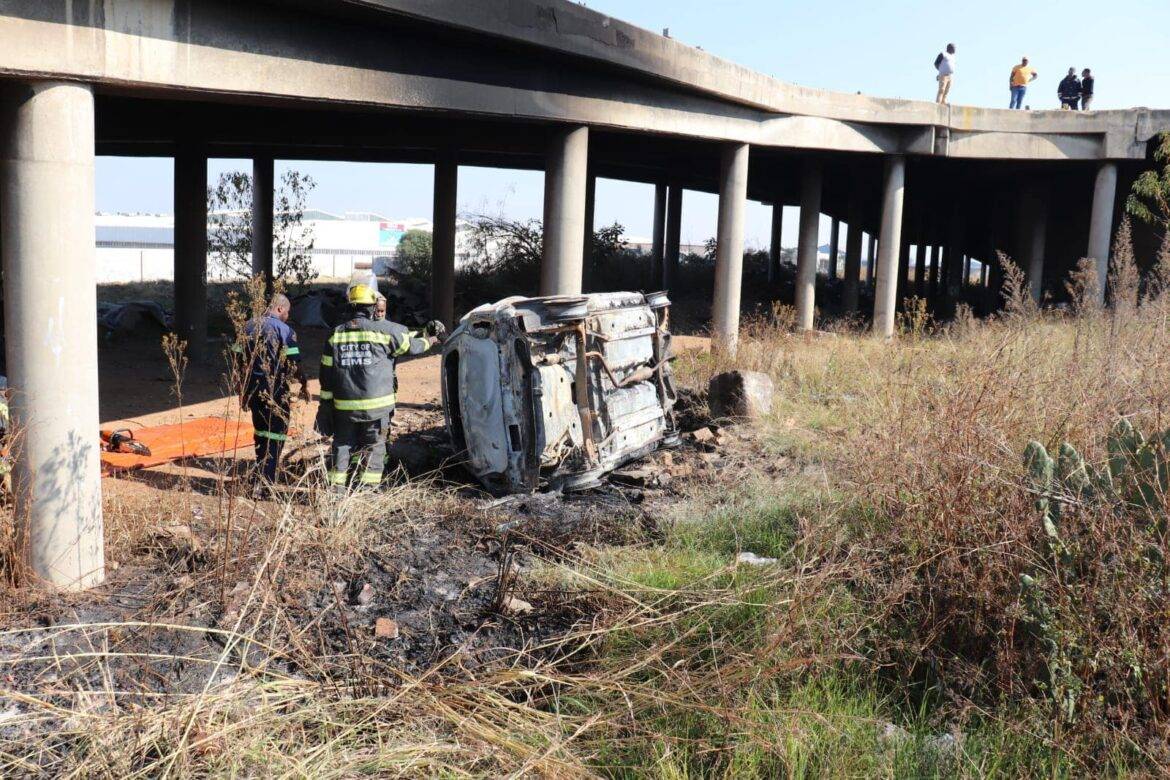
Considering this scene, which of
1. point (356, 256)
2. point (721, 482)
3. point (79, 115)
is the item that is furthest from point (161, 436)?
point (356, 256)

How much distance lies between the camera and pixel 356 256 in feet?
172

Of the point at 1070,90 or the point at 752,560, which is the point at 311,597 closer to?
the point at 752,560

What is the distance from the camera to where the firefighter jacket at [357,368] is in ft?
25.7

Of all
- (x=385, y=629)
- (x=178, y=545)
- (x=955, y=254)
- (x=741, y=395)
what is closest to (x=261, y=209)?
(x=741, y=395)

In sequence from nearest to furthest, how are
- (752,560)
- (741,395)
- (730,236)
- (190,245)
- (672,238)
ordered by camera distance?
1. (752,560)
2. (741,395)
3. (730,236)
4. (190,245)
5. (672,238)

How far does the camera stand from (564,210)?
1191cm

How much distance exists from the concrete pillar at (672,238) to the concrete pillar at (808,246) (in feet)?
22.3

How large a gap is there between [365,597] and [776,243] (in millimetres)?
29040

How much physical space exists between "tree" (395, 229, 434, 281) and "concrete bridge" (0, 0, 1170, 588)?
15.5ft

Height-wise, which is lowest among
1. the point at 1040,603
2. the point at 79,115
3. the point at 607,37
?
the point at 1040,603

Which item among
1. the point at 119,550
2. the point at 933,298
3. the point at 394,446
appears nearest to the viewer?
the point at 119,550

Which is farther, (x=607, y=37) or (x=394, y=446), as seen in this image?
(x=607, y=37)

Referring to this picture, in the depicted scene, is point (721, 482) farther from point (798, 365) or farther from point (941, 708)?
point (798, 365)

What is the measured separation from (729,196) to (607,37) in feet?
17.3
